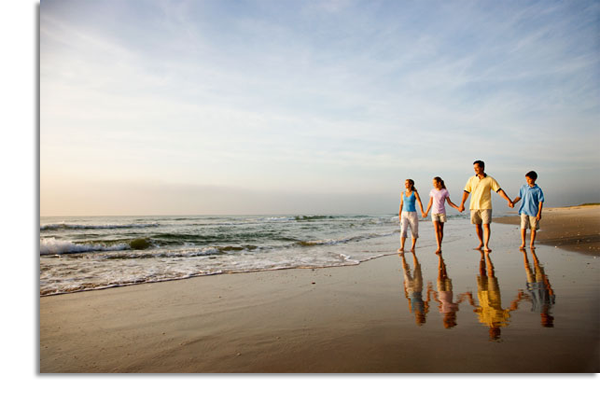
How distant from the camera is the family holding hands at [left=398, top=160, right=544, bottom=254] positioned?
24.7ft

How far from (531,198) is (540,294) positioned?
4781mm

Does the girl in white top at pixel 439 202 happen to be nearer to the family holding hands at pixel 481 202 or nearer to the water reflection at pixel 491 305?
the family holding hands at pixel 481 202

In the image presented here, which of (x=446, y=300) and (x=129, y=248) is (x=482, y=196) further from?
(x=129, y=248)

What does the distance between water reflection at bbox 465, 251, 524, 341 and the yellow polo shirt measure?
3.05m

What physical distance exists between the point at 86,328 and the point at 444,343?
323cm

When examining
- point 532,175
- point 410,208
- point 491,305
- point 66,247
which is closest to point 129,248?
point 66,247

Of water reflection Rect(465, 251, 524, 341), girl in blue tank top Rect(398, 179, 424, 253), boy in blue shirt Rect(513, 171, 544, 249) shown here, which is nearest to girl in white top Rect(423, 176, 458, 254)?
girl in blue tank top Rect(398, 179, 424, 253)

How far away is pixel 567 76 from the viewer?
5738 millimetres

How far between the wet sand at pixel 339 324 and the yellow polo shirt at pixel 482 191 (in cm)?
256

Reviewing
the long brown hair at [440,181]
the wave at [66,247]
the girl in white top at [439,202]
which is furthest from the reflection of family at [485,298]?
the wave at [66,247]

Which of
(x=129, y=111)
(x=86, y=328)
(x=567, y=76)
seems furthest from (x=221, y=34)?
(x=567, y=76)

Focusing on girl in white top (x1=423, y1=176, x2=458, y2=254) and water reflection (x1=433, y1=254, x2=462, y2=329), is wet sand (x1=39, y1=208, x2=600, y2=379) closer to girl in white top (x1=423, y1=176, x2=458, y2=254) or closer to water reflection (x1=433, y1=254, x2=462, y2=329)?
water reflection (x1=433, y1=254, x2=462, y2=329)

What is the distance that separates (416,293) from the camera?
4.05 metres
